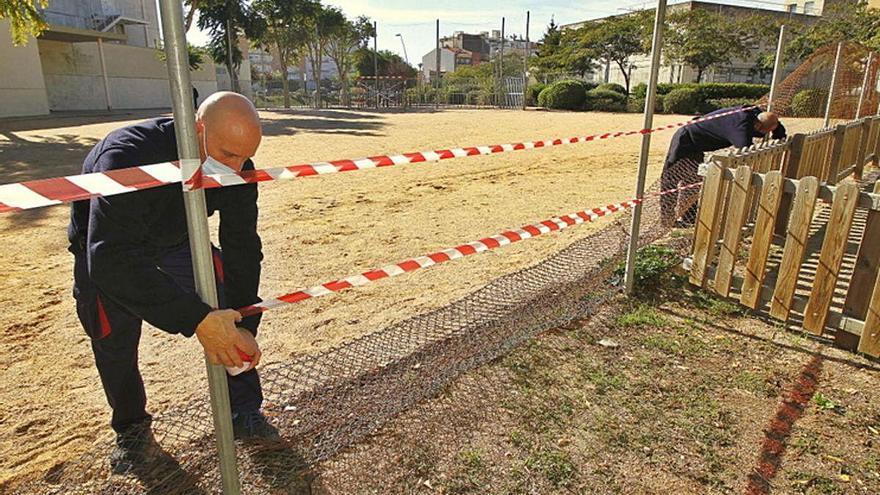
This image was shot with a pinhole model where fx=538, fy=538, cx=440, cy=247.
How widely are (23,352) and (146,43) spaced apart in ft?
132

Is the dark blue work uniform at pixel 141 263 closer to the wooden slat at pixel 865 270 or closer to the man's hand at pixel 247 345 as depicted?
the man's hand at pixel 247 345

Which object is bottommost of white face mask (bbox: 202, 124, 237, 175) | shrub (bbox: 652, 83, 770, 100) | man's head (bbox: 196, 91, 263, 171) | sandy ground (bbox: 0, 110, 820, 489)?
sandy ground (bbox: 0, 110, 820, 489)

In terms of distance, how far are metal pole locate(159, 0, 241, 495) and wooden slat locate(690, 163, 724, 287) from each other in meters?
3.38

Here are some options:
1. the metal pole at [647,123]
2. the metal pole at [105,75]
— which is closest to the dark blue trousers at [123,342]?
the metal pole at [647,123]

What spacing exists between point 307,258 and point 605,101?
2772cm

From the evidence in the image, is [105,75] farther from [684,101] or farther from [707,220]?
[707,220]

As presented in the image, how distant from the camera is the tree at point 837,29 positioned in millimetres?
25702

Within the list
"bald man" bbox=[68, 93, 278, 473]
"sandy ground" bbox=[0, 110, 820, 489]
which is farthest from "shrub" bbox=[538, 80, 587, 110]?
"bald man" bbox=[68, 93, 278, 473]

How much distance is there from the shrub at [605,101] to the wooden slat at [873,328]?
27.8 m

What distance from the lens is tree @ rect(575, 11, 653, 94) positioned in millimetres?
34594

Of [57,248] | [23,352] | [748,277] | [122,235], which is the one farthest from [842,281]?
[57,248]

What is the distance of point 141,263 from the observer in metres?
1.73

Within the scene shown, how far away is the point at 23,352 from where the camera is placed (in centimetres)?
321

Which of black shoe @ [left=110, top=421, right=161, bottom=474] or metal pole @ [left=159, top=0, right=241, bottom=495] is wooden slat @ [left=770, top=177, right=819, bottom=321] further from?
black shoe @ [left=110, top=421, right=161, bottom=474]
